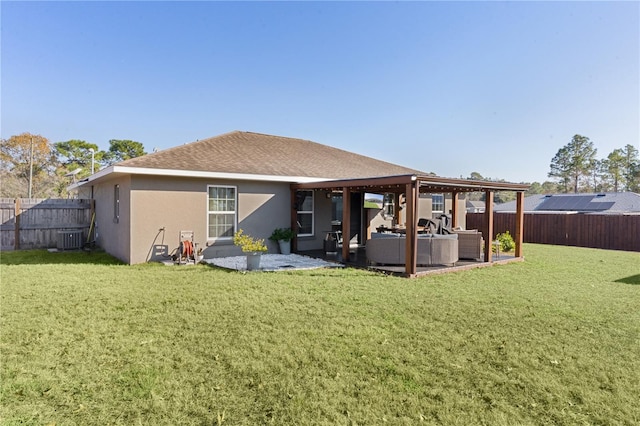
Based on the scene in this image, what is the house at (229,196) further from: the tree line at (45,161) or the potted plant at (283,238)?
the tree line at (45,161)

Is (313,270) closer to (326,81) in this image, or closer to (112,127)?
(326,81)

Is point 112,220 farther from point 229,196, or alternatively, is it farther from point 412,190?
point 412,190

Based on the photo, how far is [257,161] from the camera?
465 inches

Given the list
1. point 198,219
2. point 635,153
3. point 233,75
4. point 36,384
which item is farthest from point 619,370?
point 635,153

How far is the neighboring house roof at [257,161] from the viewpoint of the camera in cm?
935

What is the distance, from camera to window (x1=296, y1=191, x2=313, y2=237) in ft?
38.8

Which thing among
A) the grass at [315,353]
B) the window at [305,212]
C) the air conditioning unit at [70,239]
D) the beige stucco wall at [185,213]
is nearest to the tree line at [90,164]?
the air conditioning unit at [70,239]

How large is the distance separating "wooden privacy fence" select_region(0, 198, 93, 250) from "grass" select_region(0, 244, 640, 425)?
6.64m

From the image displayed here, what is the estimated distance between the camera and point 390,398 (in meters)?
2.88

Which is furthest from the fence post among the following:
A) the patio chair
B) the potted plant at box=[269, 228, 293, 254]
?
the potted plant at box=[269, 228, 293, 254]

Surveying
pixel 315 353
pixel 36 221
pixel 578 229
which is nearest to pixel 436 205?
pixel 578 229

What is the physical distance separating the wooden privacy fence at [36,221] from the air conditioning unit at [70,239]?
2.84 ft

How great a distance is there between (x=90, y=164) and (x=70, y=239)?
3096 cm

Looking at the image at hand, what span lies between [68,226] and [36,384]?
11833 mm
